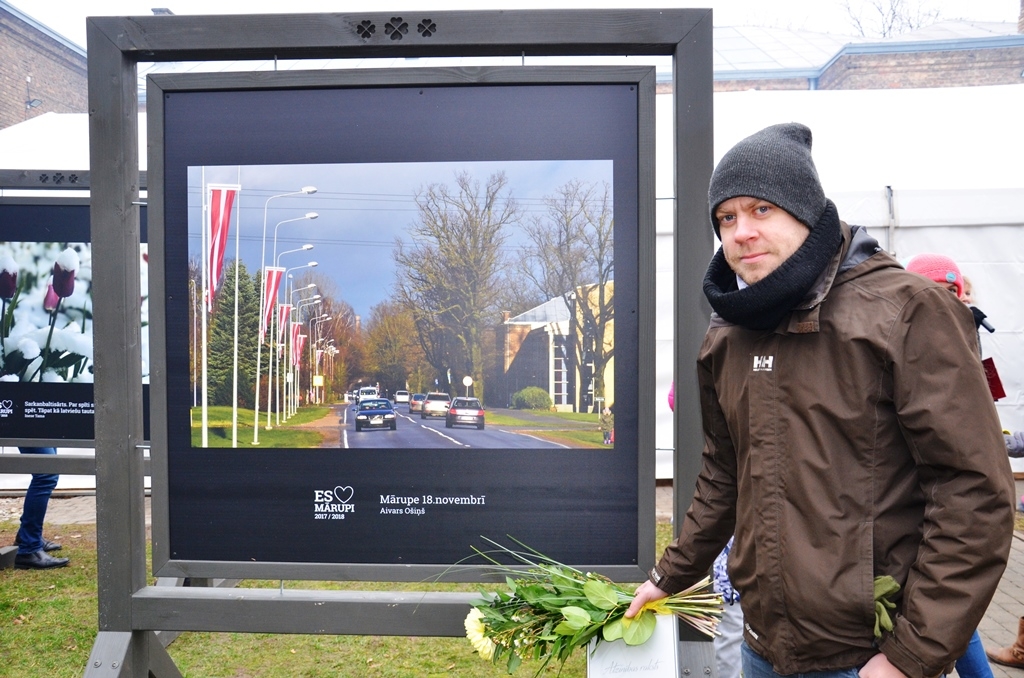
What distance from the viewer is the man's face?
74.1 inches

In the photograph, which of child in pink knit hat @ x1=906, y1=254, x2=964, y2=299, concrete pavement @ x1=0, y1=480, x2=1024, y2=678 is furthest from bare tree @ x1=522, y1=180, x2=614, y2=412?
concrete pavement @ x1=0, y1=480, x2=1024, y2=678

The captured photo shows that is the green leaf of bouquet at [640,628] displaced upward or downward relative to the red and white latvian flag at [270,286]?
downward

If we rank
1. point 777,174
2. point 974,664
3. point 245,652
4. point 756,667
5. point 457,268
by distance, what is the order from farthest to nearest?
point 245,652
point 974,664
point 457,268
point 756,667
point 777,174

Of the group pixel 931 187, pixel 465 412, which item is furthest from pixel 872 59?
pixel 465 412

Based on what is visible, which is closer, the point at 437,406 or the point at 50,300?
the point at 437,406

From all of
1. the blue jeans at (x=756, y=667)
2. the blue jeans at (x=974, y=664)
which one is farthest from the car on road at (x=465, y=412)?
the blue jeans at (x=974, y=664)

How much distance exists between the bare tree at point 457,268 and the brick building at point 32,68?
23.6 meters

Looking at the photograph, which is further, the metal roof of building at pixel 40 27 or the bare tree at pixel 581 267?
the metal roof of building at pixel 40 27

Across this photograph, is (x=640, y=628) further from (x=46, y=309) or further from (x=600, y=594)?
(x=46, y=309)

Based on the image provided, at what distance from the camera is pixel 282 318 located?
2801 millimetres

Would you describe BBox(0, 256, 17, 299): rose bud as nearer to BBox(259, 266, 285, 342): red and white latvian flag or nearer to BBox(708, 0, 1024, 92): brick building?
BBox(259, 266, 285, 342): red and white latvian flag

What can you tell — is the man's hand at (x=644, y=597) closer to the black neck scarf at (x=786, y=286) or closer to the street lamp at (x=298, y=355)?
the black neck scarf at (x=786, y=286)

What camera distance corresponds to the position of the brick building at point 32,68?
2277cm

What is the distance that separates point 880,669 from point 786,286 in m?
0.78
